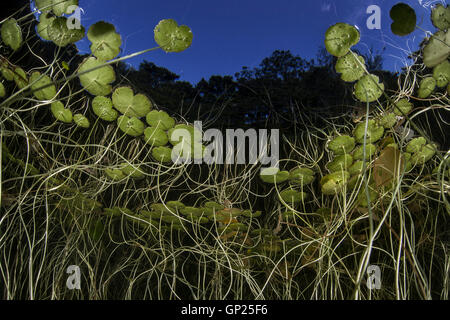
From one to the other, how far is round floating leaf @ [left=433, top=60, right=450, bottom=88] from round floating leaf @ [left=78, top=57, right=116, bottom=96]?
27.6 inches

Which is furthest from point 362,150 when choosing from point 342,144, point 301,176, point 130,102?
point 130,102

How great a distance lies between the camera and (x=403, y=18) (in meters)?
0.47

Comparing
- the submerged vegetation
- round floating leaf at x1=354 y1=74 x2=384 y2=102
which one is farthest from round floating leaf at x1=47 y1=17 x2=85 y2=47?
round floating leaf at x1=354 y1=74 x2=384 y2=102

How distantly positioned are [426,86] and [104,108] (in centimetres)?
73

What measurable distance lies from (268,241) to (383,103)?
1.45ft

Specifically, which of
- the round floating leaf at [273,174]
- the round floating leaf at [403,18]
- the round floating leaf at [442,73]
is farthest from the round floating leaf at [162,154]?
the round floating leaf at [442,73]

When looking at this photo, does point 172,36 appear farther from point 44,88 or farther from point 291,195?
point 291,195

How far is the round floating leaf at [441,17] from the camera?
0.56m

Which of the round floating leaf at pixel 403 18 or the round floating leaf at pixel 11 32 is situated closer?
the round floating leaf at pixel 403 18

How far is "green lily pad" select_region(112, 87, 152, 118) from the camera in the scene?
59 cm

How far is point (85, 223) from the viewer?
2.32ft

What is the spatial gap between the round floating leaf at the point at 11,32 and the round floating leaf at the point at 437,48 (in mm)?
834

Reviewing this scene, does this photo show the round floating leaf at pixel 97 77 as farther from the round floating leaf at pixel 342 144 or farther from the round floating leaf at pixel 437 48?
the round floating leaf at pixel 437 48

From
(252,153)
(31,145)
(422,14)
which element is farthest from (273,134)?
(31,145)
